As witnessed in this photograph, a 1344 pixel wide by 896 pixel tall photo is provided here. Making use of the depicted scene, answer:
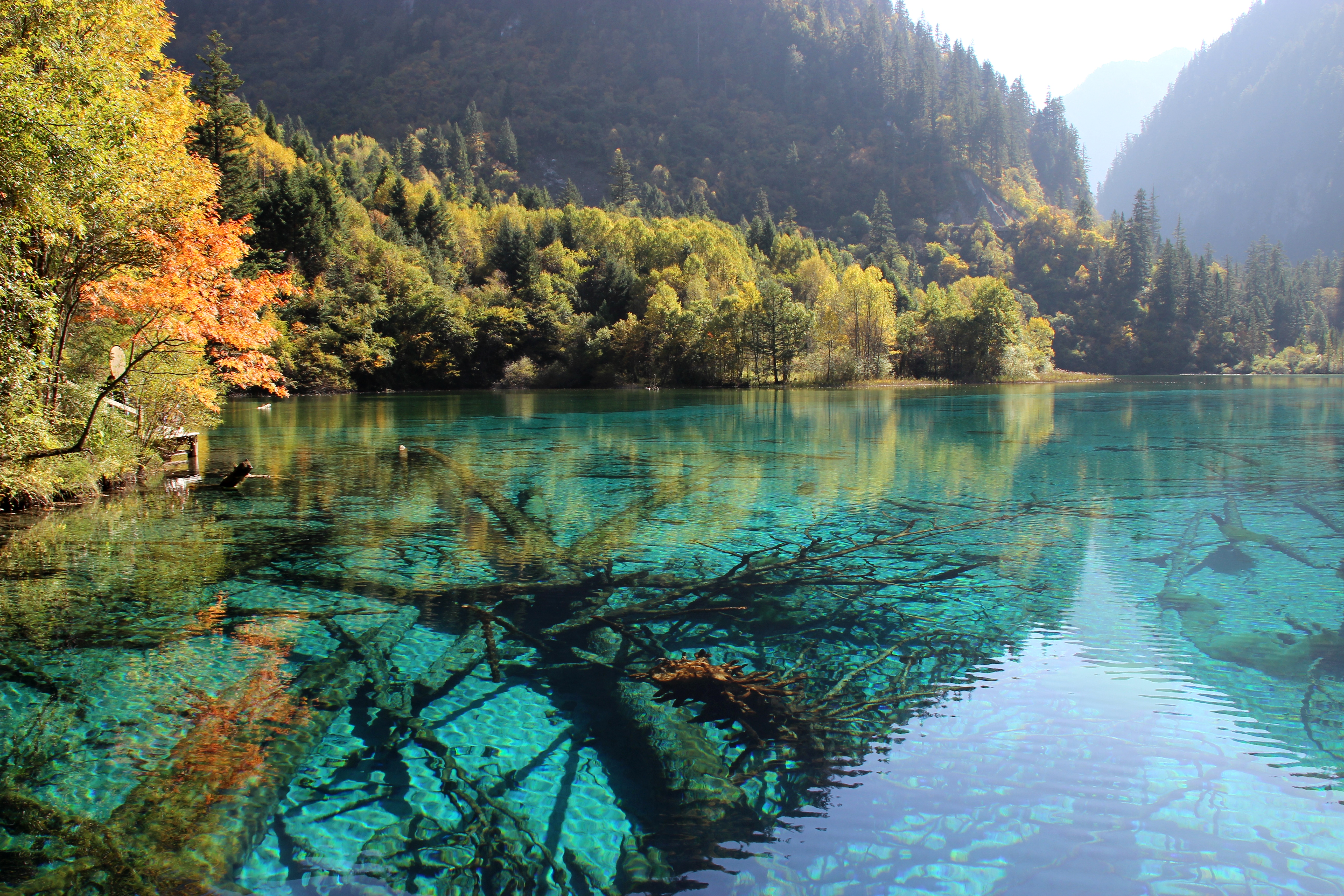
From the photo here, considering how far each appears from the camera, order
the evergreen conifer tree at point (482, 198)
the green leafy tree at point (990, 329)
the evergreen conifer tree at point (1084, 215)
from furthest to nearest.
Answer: the evergreen conifer tree at point (1084, 215)
the evergreen conifer tree at point (482, 198)
the green leafy tree at point (990, 329)

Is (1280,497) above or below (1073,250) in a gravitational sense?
below

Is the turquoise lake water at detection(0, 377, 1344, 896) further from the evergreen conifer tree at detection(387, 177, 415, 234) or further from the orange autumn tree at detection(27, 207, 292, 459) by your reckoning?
the evergreen conifer tree at detection(387, 177, 415, 234)

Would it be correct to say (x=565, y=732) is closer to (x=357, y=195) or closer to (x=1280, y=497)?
(x=1280, y=497)

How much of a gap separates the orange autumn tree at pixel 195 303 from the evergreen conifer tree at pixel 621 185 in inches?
5631

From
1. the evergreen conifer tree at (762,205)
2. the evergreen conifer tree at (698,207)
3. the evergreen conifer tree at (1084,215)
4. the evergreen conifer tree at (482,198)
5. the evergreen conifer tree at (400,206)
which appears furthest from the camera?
the evergreen conifer tree at (762,205)

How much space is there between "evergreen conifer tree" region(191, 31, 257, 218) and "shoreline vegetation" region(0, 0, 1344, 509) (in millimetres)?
313

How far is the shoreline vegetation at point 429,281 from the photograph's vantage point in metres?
13.3

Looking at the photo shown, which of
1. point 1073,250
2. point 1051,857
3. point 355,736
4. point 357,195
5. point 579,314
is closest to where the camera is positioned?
point 1051,857

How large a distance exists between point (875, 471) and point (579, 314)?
76.6 m

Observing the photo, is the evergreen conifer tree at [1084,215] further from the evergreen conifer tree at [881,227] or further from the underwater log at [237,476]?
the underwater log at [237,476]

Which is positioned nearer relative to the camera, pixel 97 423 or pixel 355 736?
pixel 355 736

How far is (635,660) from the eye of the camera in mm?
7879

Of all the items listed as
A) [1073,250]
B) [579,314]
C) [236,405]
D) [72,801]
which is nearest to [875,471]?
[72,801]

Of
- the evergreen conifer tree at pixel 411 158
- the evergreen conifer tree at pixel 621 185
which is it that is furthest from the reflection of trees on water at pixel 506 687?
the evergreen conifer tree at pixel 621 185
